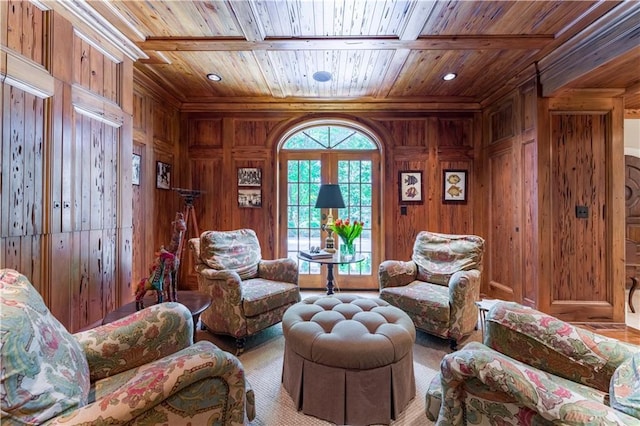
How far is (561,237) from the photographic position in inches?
118

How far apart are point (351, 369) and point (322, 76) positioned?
2966 millimetres

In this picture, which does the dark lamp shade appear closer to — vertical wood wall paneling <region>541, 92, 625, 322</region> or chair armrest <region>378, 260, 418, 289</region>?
chair armrest <region>378, 260, 418, 289</region>

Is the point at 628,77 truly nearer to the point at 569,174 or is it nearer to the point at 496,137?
the point at 569,174

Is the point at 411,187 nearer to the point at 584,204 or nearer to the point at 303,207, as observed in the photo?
the point at 303,207

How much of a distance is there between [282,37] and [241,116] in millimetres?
1790

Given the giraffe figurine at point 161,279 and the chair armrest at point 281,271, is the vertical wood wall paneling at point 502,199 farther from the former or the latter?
the giraffe figurine at point 161,279

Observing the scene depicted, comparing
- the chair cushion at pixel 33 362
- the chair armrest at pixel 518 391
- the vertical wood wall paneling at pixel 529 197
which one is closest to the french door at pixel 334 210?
the vertical wood wall paneling at pixel 529 197

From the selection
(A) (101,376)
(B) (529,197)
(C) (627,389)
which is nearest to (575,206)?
(B) (529,197)

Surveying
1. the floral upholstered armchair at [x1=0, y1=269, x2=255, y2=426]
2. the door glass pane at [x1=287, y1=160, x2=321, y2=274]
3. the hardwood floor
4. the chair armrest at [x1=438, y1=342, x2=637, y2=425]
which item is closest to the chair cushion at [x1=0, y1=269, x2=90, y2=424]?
the floral upholstered armchair at [x1=0, y1=269, x2=255, y2=426]

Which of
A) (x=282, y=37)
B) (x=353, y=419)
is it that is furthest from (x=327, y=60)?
(x=353, y=419)

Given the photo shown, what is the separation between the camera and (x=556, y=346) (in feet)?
4.23

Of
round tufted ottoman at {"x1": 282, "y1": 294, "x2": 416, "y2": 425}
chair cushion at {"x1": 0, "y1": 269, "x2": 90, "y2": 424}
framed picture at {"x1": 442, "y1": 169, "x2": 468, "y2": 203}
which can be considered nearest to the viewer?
chair cushion at {"x1": 0, "y1": 269, "x2": 90, "y2": 424}

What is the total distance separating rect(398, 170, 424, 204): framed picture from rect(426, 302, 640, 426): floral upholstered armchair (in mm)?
2664

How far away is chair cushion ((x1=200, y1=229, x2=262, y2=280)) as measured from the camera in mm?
2736
